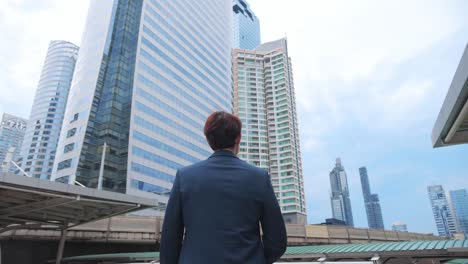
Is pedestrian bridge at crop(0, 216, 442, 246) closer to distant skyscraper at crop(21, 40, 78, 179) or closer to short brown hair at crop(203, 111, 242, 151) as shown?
short brown hair at crop(203, 111, 242, 151)

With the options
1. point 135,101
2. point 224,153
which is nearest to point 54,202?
point 224,153

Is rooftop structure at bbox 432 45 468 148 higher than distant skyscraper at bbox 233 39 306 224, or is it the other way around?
distant skyscraper at bbox 233 39 306 224

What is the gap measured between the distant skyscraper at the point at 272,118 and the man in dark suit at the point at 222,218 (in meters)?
87.4

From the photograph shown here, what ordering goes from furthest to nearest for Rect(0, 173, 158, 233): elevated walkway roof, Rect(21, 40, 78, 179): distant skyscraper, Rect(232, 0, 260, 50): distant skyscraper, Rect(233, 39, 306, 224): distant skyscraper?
Rect(232, 0, 260, 50): distant skyscraper → Rect(21, 40, 78, 179): distant skyscraper → Rect(233, 39, 306, 224): distant skyscraper → Rect(0, 173, 158, 233): elevated walkway roof

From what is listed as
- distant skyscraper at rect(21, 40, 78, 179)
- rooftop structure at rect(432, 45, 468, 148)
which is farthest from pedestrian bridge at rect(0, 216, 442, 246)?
distant skyscraper at rect(21, 40, 78, 179)

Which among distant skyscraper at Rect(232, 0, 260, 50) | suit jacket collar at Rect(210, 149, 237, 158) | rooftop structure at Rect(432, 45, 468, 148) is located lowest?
suit jacket collar at Rect(210, 149, 237, 158)

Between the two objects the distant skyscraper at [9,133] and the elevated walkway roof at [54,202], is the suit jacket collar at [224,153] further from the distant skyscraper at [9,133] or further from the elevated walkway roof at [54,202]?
the distant skyscraper at [9,133]

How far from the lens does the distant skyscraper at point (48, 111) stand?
324 feet

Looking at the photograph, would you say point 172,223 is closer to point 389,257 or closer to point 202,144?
point 389,257

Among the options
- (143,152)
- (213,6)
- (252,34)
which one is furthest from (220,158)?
(252,34)

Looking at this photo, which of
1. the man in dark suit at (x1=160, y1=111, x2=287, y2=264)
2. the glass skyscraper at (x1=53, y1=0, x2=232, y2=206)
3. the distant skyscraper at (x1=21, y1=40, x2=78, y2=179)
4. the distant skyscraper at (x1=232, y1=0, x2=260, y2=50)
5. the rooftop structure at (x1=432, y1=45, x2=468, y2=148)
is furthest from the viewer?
the distant skyscraper at (x1=232, y1=0, x2=260, y2=50)

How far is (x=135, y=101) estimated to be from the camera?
163 feet

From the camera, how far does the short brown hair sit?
70.5 inches

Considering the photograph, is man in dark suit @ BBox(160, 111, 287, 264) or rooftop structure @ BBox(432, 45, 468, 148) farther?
rooftop structure @ BBox(432, 45, 468, 148)
